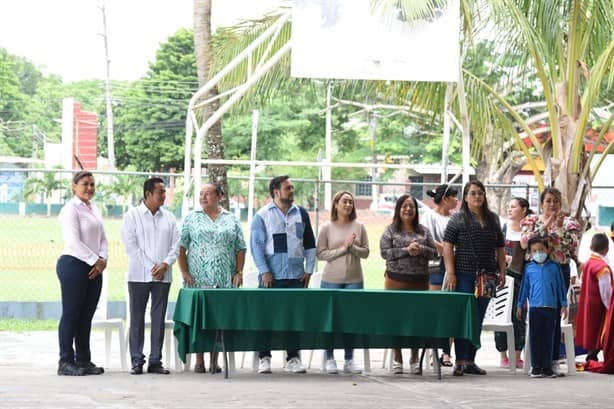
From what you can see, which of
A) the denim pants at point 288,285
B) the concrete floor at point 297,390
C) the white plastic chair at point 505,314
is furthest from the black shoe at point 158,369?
the white plastic chair at point 505,314

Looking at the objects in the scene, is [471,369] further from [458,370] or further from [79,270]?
[79,270]

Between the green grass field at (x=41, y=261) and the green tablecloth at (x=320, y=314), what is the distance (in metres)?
11.2

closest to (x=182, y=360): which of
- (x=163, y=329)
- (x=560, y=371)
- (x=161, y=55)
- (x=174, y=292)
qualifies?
(x=163, y=329)

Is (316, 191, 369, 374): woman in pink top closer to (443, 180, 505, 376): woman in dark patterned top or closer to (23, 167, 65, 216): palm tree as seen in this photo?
(443, 180, 505, 376): woman in dark patterned top

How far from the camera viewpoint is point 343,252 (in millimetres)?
11375

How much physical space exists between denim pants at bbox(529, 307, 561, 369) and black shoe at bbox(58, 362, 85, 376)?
4.09 meters

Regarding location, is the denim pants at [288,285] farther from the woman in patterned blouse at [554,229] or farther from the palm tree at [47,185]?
the palm tree at [47,185]

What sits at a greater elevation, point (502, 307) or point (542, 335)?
point (502, 307)

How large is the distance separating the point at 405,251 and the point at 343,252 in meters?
0.57

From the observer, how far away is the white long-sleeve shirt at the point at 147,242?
436 inches

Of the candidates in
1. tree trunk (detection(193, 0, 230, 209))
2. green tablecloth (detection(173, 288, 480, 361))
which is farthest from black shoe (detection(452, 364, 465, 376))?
tree trunk (detection(193, 0, 230, 209))

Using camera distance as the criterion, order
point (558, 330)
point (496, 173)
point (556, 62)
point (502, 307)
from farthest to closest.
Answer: point (496, 173) → point (556, 62) → point (502, 307) → point (558, 330)

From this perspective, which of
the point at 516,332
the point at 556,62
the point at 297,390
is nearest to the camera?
the point at 297,390

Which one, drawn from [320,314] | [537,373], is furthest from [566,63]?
A: [320,314]
